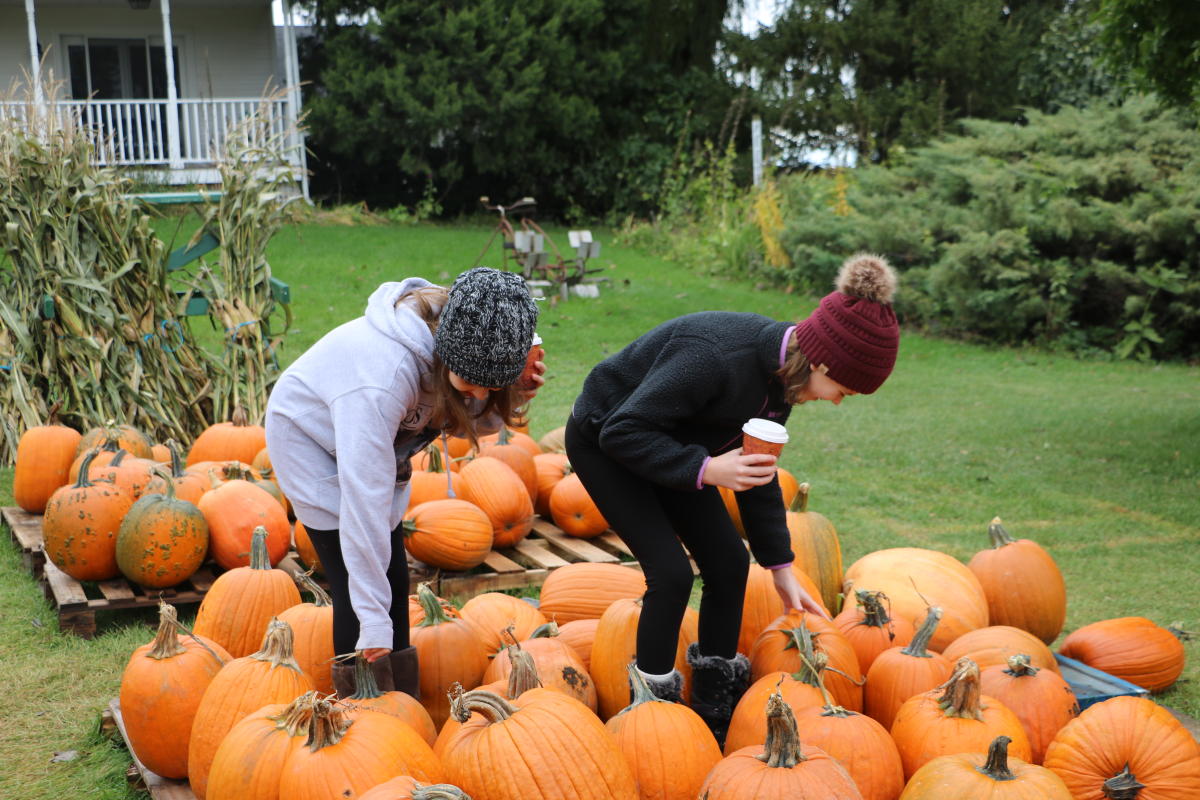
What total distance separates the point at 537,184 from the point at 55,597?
16.1m

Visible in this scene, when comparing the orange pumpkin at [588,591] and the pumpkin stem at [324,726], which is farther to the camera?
the orange pumpkin at [588,591]

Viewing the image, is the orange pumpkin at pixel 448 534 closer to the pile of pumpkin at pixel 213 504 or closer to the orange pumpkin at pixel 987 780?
the pile of pumpkin at pixel 213 504

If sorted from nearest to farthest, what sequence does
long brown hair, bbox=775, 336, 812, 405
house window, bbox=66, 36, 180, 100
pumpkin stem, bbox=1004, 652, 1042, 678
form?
long brown hair, bbox=775, 336, 812, 405 < pumpkin stem, bbox=1004, 652, 1042, 678 < house window, bbox=66, 36, 180, 100

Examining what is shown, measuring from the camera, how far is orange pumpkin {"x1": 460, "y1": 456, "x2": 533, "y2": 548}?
4559mm

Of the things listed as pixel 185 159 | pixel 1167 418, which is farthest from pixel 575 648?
pixel 185 159

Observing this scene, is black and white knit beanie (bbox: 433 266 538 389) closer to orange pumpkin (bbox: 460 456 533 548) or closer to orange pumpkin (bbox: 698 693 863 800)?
orange pumpkin (bbox: 698 693 863 800)

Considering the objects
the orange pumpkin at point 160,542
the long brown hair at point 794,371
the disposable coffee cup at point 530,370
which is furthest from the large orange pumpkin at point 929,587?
the orange pumpkin at point 160,542

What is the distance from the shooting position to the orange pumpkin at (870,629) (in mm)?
3219

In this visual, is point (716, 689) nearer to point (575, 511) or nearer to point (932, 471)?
point (575, 511)

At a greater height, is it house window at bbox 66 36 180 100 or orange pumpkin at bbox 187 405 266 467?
house window at bbox 66 36 180 100

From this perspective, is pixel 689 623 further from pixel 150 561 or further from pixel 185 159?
pixel 185 159

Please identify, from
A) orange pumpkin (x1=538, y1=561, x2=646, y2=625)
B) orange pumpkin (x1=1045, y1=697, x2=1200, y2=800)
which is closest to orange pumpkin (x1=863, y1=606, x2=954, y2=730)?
orange pumpkin (x1=1045, y1=697, x2=1200, y2=800)

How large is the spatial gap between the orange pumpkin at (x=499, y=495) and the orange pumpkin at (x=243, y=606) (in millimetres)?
1217

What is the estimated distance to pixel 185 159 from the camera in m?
16.5
